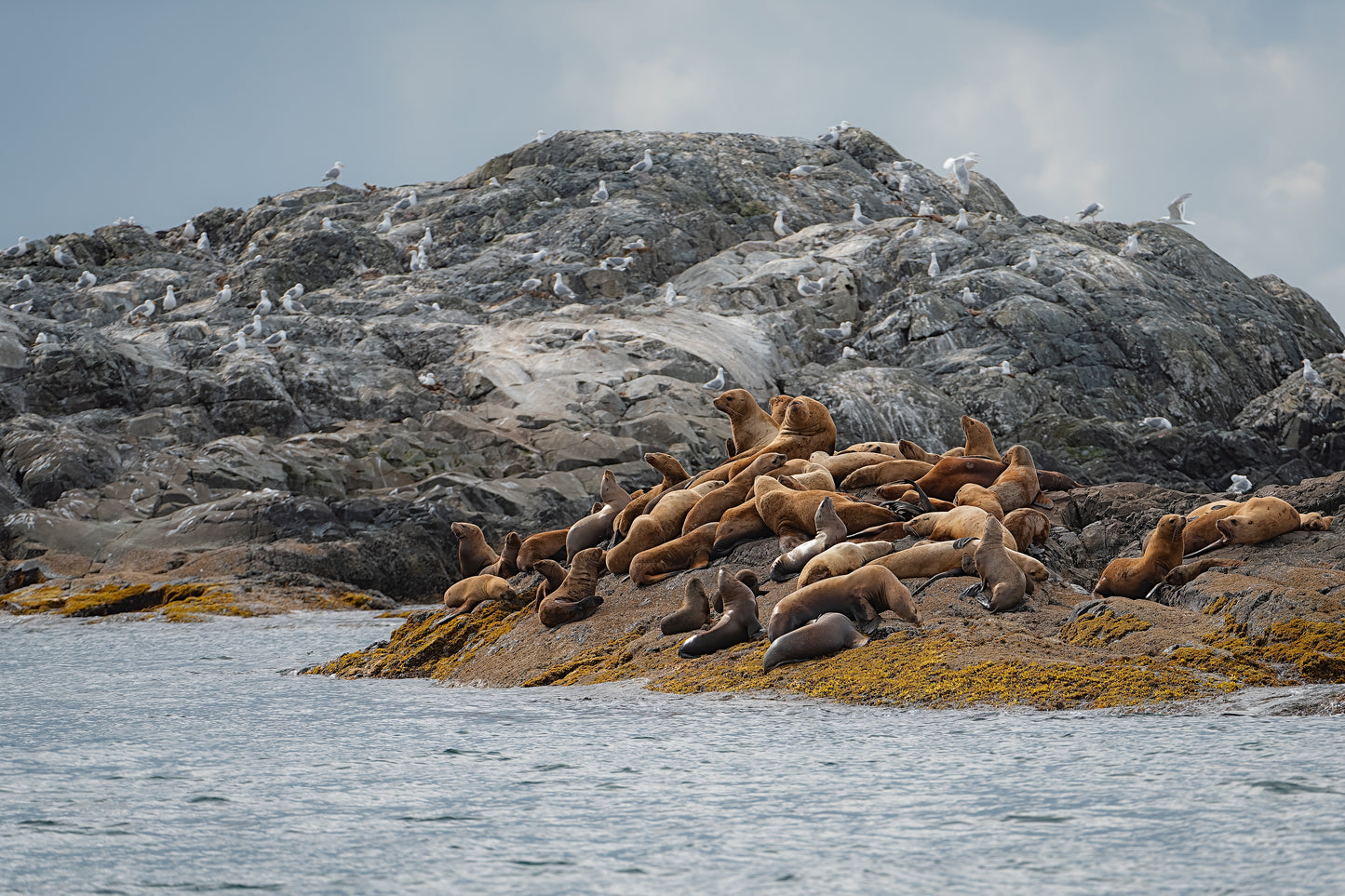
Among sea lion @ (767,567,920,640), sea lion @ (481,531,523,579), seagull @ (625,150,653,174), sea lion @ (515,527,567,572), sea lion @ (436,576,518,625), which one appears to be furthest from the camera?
seagull @ (625,150,653,174)

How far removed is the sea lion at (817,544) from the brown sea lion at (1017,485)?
232 cm

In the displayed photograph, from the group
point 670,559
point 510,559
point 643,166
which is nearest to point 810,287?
point 643,166

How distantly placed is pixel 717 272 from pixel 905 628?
103ft

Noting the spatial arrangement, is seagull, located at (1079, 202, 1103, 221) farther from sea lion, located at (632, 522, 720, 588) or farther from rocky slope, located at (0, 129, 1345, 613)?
sea lion, located at (632, 522, 720, 588)

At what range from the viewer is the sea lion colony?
7.32 meters

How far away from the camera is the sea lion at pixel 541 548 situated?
1151cm

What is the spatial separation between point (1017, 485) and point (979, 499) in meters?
1.08

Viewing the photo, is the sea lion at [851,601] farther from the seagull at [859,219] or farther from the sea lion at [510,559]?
the seagull at [859,219]

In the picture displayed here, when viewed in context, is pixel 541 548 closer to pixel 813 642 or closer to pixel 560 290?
pixel 813 642

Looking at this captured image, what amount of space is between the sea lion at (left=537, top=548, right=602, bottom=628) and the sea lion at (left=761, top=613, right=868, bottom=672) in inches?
92.3

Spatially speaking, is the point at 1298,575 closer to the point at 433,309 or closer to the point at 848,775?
the point at 848,775

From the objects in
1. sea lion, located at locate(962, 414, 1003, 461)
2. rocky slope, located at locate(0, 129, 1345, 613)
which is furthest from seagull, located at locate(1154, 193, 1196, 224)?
sea lion, located at locate(962, 414, 1003, 461)

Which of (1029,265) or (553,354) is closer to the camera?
(553,354)

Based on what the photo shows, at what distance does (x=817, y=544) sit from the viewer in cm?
832
